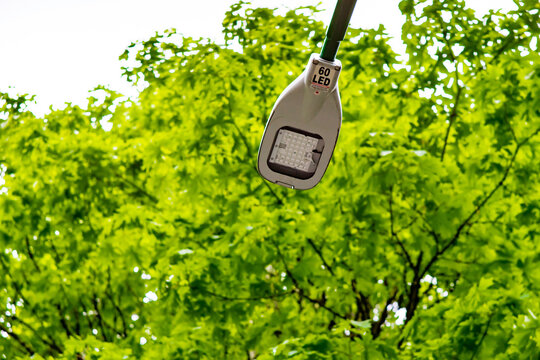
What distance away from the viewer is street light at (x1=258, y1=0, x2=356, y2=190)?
8.05 feet

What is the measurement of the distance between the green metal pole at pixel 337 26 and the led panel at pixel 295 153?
364 millimetres

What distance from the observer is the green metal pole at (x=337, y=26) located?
2.13 m

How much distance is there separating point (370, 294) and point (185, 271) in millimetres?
2018

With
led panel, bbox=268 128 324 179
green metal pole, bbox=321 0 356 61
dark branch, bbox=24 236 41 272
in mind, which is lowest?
dark branch, bbox=24 236 41 272

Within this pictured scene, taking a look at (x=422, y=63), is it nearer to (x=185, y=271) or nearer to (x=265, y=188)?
(x=265, y=188)

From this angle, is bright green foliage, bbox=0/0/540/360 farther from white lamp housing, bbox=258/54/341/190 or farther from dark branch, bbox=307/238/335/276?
white lamp housing, bbox=258/54/341/190

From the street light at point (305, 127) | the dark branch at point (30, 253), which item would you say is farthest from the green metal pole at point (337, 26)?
the dark branch at point (30, 253)

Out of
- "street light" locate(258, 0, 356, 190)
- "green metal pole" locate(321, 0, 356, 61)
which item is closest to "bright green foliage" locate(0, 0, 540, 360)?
"street light" locate(258, 0, 356, 190)

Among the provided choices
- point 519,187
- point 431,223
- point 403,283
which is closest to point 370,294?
point 403,283

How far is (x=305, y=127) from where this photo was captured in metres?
2.60

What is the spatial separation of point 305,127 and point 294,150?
11 cm

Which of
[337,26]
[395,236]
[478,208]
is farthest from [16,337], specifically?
[337,26]

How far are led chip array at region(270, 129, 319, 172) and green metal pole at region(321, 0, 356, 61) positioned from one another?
365 mm

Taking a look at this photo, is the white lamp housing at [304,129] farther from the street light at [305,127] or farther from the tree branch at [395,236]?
the tree branch at [395,236]
